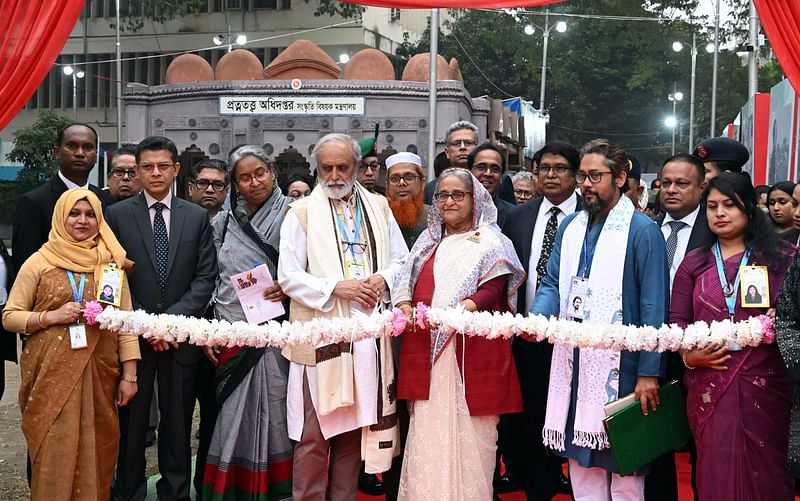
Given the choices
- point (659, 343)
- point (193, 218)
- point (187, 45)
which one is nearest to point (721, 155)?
point (659, 343)

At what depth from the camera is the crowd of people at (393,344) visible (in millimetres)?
3893

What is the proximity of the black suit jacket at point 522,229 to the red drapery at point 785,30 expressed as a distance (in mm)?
1298

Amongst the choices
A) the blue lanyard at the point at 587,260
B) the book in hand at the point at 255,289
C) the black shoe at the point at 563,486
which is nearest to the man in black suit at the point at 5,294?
the book in hand at the point at 255,289

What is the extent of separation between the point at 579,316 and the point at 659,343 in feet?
1.33

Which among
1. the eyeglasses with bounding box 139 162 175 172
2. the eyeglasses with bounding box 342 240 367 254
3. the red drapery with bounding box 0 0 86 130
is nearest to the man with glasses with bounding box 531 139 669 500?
the eyeglasses with bounding box 342 240 367 254

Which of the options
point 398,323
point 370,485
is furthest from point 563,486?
point 398,323

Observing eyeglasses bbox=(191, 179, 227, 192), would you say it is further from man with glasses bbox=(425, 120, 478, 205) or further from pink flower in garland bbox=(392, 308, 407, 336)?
pink flower in garland bbox=(392, 308, 407, 336)

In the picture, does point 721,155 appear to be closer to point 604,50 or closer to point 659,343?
point 659,343

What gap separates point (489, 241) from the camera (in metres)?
4.36

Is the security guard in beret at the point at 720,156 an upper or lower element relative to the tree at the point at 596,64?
lower

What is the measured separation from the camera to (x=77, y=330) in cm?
420

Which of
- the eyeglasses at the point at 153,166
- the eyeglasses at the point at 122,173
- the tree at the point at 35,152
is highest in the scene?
the tree at the point at 35,152

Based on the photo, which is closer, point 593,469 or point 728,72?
point 593,469

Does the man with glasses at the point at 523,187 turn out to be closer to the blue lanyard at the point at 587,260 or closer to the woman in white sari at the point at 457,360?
the woman in white sari at the point at 457,360
